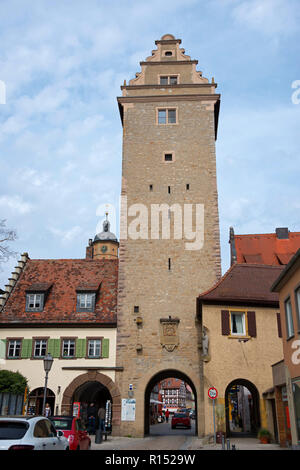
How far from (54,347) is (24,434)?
17.4 meters

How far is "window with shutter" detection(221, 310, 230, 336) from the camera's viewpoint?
21375mm

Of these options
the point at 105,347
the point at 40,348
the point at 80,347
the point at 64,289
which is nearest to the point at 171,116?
the point at 64,289

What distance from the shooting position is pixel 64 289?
27641mm

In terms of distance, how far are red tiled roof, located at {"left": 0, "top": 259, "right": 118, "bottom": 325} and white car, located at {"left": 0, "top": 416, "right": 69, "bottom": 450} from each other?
1640 centimetres

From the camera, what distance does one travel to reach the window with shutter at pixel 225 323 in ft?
70.1

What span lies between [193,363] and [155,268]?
5.38 meters

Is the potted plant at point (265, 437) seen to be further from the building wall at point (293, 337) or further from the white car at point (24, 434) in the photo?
the white car at point (24, 434)

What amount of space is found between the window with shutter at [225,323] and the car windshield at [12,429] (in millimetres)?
14432

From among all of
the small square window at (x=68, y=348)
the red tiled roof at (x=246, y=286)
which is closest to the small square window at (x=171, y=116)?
the red tiled roof at (x=246, y=286)

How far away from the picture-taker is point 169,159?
28.1m

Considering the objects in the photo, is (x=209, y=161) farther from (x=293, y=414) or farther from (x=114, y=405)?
(x=293, y=414)

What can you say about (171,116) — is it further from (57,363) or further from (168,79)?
(57,363)

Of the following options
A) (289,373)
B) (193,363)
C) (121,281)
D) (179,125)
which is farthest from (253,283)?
(179,125)

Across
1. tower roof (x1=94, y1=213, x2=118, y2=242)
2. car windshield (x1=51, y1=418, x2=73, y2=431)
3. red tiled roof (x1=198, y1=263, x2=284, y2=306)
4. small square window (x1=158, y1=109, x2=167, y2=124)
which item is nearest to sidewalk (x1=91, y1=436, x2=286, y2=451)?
car windshield (x1=51, y1=418, x2=73, y2=431)
